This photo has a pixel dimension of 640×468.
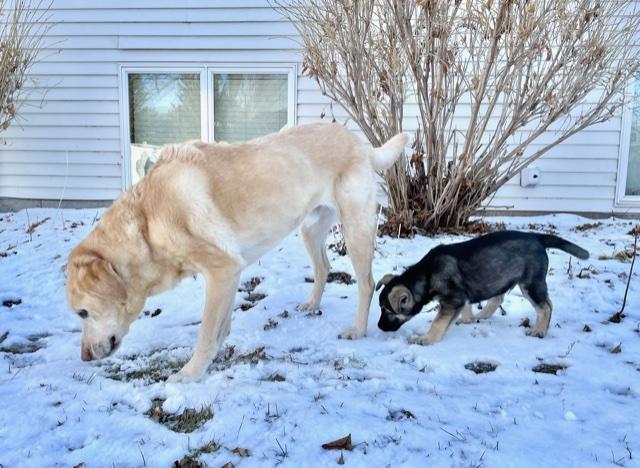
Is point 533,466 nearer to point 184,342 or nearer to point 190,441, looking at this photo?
point 190,441

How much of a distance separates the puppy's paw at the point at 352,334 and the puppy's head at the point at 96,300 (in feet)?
4.40

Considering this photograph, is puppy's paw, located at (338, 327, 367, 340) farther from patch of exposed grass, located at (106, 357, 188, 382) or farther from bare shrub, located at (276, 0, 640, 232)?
bare shrub, located at (276, 0, 640, 232)

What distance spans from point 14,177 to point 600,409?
9.02 m

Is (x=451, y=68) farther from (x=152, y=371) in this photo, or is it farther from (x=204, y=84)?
(x=152, y=371)

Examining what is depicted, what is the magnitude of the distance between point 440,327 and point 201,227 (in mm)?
1596

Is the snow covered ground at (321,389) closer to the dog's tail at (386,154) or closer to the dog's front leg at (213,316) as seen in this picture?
the dog's front leg at (213,316)

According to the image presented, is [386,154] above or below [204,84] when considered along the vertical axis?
below

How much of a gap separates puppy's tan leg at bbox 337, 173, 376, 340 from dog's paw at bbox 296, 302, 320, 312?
51cm

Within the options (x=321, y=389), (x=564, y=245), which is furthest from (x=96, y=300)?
(x=564, y=245)

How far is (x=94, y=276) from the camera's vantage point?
97.6 inches

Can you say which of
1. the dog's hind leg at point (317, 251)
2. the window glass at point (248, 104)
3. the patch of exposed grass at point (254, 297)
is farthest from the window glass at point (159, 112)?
the dog's hind leg at point (317, 251)

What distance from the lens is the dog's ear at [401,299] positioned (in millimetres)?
3078

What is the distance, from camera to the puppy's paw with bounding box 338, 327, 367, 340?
10.3 ft

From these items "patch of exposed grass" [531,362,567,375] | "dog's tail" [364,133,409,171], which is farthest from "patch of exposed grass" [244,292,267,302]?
"patch of exposed grass" [531,362,567,375]
